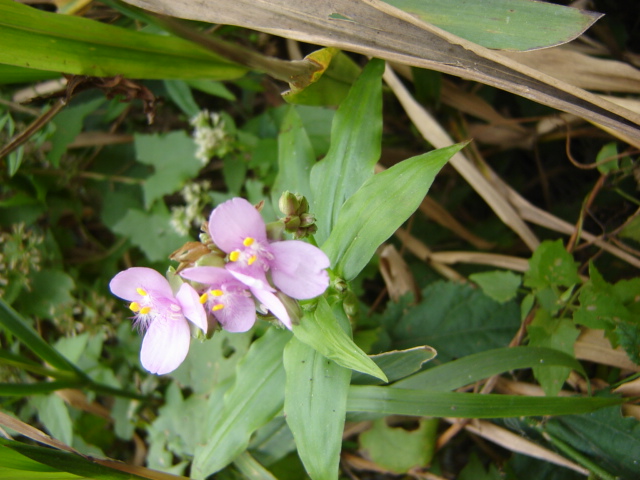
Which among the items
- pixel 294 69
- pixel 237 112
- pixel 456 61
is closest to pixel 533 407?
pixel 456 61

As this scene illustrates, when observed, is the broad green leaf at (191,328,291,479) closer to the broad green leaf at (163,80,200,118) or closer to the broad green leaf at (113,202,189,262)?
the broad green leaf at (113,202,189,262)

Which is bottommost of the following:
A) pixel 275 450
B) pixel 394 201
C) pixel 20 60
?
pixel 275 450

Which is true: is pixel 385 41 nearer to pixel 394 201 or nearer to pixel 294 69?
pixel 294 69

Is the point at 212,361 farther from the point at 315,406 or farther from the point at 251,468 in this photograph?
the point at 315,406

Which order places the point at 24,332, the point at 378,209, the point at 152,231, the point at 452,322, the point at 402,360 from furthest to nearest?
the point at 152,231 → the point at 452,322 → the point at 24,332 → the point at 402,360 → the point at 378,209

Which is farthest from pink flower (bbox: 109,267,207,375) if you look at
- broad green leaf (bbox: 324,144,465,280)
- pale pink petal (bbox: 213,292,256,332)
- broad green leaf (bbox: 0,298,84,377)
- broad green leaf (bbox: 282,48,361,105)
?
broad green leaf (bbox: 282,48,361,105)

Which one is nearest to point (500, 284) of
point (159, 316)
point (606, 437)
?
point (606, 437)

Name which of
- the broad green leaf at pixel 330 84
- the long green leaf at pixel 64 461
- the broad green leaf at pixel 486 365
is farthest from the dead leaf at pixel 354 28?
the long green leaf at pixel 64 461
